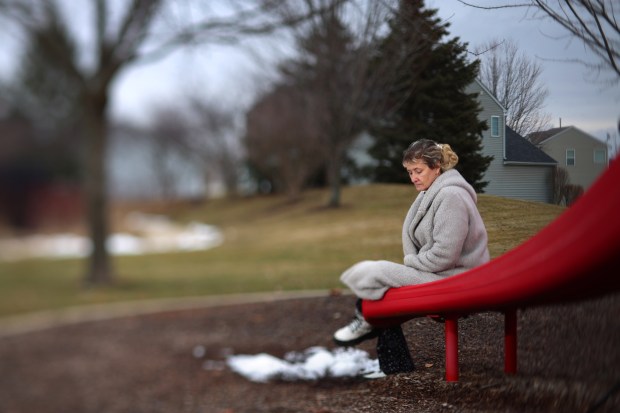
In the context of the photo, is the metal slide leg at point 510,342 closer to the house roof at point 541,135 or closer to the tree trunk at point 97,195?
the house roof at point 541,135

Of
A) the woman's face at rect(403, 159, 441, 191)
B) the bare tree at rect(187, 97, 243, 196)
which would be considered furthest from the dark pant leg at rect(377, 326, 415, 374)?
the bare tree at rect(187, 97, 243, 196)

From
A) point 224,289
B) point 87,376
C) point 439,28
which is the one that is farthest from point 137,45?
point 439,28

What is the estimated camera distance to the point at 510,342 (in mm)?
1270

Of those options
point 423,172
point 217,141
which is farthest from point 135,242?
point 423,172

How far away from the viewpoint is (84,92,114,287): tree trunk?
748 cm

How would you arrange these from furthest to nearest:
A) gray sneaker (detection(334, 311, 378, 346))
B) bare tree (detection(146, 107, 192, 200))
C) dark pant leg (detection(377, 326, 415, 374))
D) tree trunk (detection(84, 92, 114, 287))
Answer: bare tree (detection(146, 107, 192, 200)) < tree trunk (detection(84, 92, 114, 287)) < gray sneaker (detection(334, 311, 378, 346)) < dark pant leg (detection(377, 326, 415, 374))

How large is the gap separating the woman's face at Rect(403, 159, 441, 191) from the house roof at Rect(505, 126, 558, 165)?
178 millimetres

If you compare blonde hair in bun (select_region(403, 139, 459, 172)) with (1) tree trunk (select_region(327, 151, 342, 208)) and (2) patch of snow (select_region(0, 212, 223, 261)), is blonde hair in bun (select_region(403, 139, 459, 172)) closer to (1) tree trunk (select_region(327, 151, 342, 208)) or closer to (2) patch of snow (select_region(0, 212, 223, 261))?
(1) tree trunk (select_region(327, 151, 342, 208))

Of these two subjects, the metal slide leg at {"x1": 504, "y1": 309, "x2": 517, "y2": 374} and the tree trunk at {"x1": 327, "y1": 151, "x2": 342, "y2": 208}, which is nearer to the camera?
the metal slide leg at {"x1": 504, "y1": 309, "x2": 517, "y2": 374}

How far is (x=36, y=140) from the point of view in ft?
45.2

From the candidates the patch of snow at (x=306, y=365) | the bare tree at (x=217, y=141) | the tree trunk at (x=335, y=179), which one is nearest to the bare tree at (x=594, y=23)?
the patch of snow at (x=306, y=365)

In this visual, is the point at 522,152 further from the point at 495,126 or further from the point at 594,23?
the point at 594,23

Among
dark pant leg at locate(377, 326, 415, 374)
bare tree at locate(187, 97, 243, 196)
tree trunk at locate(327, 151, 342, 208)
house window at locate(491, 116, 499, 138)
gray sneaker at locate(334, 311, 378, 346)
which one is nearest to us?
house window at locate(491, 116, 499, 138)

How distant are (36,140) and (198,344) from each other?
11.6 meters
